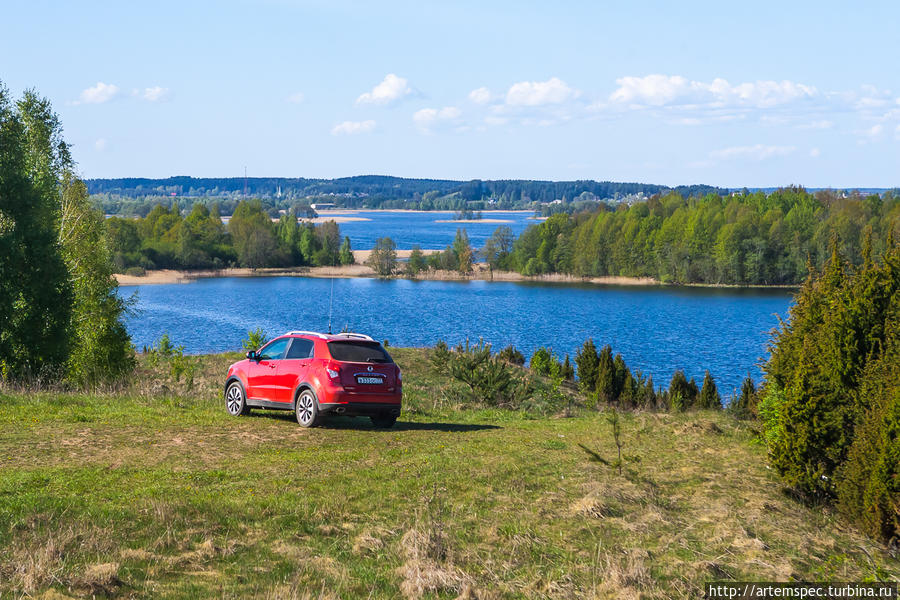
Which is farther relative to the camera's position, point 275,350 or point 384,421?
point 275,350

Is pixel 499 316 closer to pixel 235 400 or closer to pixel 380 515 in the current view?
pixel 235 400

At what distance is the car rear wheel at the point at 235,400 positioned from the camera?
16.5 meters

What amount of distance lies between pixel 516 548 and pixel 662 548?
1610mm

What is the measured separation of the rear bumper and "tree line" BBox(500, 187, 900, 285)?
133 m

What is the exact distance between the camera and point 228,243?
573ft

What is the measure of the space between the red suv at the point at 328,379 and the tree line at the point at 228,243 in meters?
145

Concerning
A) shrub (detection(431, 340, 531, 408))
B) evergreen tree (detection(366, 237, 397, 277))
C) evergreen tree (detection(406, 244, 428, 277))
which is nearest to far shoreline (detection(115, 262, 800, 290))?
evergreen tree (detection(406, 244, 428, 277))

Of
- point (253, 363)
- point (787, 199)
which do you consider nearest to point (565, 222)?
point (787, 199)

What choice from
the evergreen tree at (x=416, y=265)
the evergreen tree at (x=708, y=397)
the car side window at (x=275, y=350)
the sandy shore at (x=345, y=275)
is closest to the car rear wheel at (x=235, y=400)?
the car side window at (x=275, y=350)

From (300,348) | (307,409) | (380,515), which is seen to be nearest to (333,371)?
(307,409)

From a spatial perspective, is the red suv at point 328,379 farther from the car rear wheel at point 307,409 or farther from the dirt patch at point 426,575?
the dirt patch at point 426,575

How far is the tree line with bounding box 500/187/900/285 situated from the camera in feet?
464

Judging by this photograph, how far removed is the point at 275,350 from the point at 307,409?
1839 millimetres

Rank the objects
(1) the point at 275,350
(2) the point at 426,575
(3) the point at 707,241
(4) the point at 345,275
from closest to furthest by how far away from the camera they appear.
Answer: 1. (2) the point at 426,575
2. (1) the point at 275,350
3. (3) the point at 707,241
4. (4) the point at 345,275
